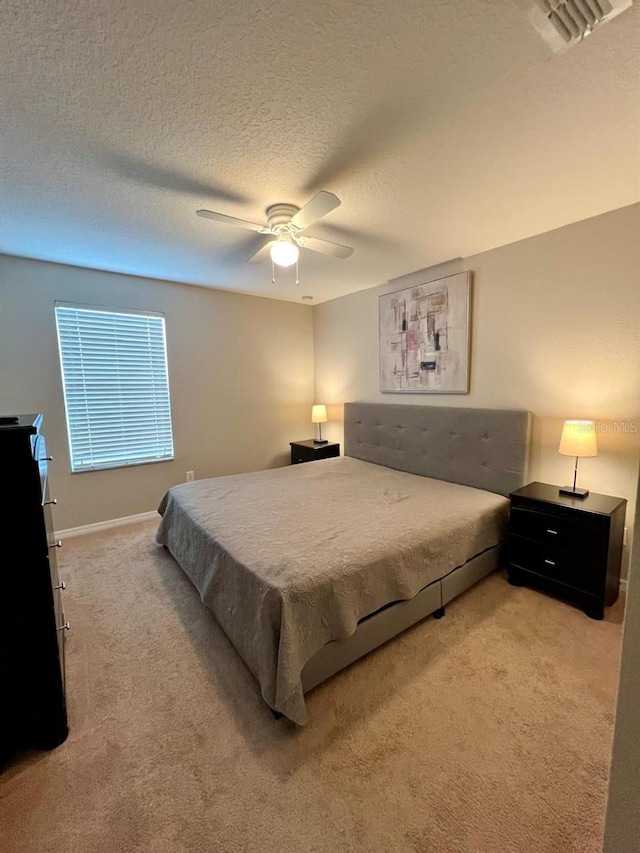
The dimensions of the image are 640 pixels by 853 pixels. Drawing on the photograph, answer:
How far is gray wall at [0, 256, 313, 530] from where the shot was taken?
119 inches

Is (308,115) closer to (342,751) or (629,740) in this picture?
(629,740)

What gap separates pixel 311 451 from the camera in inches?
171

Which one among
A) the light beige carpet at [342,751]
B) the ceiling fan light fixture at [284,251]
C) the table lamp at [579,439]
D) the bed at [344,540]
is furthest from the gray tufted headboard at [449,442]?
the ceiling fan light fixture at [284,251]

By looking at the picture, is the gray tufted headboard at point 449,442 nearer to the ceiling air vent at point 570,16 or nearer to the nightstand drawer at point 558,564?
the nightstand drawer at point 558,564

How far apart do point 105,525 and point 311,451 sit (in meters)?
2.35

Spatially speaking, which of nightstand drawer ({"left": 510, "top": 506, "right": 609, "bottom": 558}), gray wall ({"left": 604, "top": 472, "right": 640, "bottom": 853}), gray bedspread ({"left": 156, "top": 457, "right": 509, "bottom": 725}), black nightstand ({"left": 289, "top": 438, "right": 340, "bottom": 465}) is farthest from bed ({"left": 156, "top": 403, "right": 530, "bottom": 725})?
gray wall ({"left": 604, "top": 472, "right": 640, "bottom": 853})

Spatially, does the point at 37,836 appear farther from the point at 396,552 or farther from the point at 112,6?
the point at 112,6

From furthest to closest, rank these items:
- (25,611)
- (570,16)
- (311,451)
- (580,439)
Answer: (311,451), (580,439), (25,611), (570,16)

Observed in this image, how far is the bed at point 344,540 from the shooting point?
1525 millimetres

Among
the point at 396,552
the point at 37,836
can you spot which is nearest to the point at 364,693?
the point at 396,552

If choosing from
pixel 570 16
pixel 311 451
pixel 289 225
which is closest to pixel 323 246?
pixel 289 225

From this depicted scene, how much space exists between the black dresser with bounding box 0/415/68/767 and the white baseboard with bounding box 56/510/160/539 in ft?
7.43

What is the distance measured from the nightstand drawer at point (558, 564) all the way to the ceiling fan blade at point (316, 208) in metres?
2.40

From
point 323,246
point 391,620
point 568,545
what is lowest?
point 391,620
